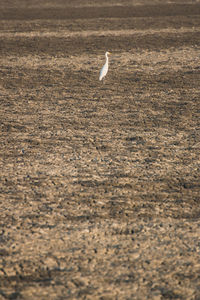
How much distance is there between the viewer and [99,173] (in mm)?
5867

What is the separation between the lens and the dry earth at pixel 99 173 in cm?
407

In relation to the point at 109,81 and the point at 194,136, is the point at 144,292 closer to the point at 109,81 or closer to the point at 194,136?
the point at 194,136

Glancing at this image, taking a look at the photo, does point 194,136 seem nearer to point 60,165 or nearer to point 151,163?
point 151,163

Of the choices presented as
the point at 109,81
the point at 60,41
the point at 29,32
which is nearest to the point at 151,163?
the point at 109,81

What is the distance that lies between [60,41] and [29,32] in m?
1.89

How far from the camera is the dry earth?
4.07m

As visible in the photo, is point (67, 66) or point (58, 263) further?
point (67, 66)

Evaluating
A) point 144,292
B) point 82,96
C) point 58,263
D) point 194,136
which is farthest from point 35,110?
point 144,292

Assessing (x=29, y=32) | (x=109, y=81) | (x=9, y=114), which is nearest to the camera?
(x=9, y=114)

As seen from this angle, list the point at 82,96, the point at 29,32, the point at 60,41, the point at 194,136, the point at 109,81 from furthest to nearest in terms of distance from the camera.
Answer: the point at 29,32
the point at 60,41
the point at 109,81
the point at 82,96
the point at 194,136

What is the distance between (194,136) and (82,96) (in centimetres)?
279

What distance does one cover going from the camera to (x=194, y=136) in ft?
23.0

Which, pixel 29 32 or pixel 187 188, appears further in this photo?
pixel 29 32

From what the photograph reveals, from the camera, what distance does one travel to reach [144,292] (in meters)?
3.83
